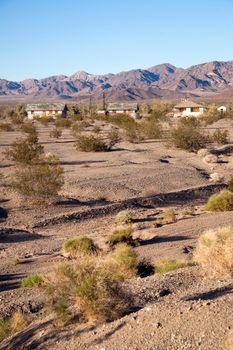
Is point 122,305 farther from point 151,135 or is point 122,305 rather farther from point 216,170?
point 151,135

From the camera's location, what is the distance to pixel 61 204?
26.3 m

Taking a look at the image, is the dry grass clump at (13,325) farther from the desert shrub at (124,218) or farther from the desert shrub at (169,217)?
the desert shrub at (169,217)

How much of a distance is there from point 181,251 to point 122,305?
7.80 meters

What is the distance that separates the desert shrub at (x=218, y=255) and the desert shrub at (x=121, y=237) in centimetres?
645

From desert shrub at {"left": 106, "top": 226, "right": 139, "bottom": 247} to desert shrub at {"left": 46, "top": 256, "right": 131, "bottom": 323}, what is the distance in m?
8.62

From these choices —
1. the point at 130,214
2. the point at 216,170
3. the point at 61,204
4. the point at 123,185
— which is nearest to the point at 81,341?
the point at 130,214

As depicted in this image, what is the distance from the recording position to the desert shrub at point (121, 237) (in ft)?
62.2

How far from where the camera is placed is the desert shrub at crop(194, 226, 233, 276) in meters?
11.4

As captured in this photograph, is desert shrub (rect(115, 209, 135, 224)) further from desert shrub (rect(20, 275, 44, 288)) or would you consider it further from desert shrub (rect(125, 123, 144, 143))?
desert shrub (rect(125, 123, 144, 143))

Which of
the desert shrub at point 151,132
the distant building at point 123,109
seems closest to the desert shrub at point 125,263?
the desert shrub at point 151,132

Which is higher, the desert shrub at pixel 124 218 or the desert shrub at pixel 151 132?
the desert shrub at pixel 151 132

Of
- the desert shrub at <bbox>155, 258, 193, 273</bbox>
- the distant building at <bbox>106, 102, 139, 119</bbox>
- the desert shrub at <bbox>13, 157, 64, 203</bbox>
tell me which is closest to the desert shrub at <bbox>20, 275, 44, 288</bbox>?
the desert shrub at <bbox>155, 258, 193, 273</bbox>

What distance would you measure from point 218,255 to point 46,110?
101 meters

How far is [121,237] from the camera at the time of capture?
63.4 feet
